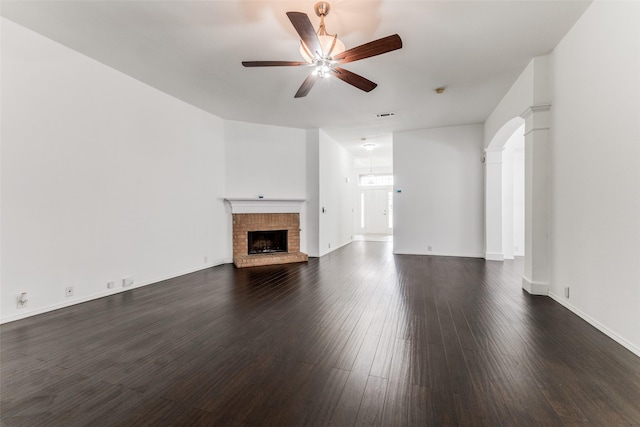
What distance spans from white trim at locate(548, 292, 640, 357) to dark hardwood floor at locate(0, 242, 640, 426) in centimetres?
5

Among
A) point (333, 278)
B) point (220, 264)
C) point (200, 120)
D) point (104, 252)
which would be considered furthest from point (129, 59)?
point (333, 278)

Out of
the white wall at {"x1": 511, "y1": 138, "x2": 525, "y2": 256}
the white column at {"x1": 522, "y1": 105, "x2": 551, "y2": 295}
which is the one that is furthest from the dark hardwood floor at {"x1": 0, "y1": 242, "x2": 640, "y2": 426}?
the white wall at {"x1": 511, "y1": 138, "x2": 525, "y2": 256}

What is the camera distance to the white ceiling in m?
2.43

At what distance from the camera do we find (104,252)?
3.44 m

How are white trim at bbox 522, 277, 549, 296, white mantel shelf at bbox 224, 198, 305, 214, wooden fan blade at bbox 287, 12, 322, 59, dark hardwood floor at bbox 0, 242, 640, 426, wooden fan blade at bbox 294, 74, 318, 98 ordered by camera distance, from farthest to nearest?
white mantel shelf at bbox 224, 198, 305, 214
white trim at bbox 522, 277, 549, 296
wooden fan blade at bbox 294, 74, 318, 98
wooden fan blade at bbox 287, 12, 322, 59
dark hardwood floor at bbox 0, 242, 640, 426

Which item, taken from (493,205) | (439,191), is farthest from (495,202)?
(439,191)

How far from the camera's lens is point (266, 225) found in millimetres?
5758

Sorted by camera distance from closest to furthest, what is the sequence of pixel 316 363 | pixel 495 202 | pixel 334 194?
pixel 316 363 → pixel 495 202 → pixel 334 194

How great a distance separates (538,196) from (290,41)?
3.48 metres

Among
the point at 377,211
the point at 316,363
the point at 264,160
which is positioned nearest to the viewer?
the point at 316,363

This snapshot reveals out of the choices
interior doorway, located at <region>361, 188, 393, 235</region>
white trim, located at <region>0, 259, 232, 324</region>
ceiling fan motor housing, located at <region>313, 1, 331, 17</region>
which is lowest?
white trim, located at <region>0, 259, 232, 324</region>

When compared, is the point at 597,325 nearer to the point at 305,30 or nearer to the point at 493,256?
the point at 493,256

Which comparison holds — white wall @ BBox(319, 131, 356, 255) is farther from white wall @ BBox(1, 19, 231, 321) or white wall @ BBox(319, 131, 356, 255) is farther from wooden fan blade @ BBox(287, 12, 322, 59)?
wooden fan blade @ BBox(287, 12, 322, 59)

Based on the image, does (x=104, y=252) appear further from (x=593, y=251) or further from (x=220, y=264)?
(x=593, y=251)
